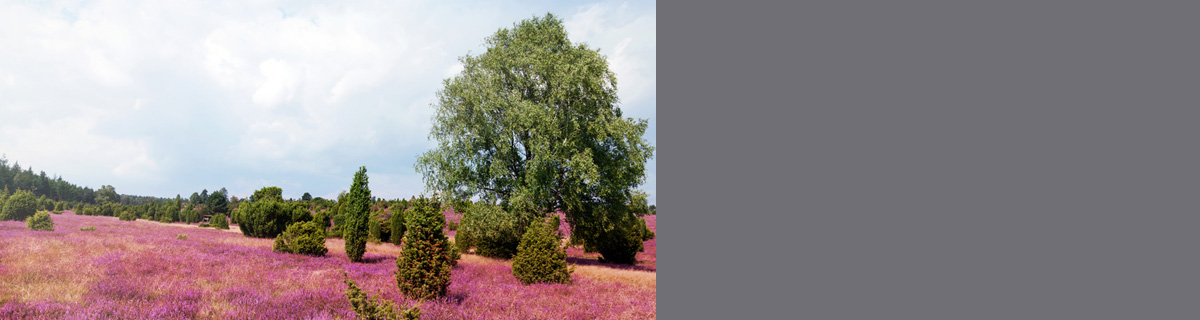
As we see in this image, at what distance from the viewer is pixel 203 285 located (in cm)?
756

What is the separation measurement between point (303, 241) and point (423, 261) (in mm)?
8509

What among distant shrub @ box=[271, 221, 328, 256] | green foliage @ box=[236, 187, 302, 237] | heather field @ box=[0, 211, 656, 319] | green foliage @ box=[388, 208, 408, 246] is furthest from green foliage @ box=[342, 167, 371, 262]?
green foliage @ box=[236, 187, 302, 237]

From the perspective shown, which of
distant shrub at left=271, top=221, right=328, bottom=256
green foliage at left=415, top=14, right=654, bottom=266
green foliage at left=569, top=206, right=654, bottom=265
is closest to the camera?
distant shrub at left=271, top=221, right=328, bottom=256

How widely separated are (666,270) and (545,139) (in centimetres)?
1346

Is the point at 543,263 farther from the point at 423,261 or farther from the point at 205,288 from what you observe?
the point at 205,288

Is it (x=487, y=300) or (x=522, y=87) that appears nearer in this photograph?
(x=487, y=300)

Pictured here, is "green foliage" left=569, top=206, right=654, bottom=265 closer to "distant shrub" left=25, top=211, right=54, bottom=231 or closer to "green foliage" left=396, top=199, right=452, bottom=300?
"green foliage" left=396, top=199, right=452, bottom=300

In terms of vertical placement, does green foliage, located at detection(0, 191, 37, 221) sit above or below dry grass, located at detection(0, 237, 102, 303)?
above

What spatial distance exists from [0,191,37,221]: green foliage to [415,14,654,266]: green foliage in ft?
32.5

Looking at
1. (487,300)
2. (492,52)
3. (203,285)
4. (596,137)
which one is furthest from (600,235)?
(203,285)

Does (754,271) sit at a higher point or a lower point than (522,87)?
lower

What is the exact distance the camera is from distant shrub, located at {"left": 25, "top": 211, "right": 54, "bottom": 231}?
922cm

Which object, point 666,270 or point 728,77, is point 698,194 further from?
point 728,77

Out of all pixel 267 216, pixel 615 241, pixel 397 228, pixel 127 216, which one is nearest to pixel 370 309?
pixel 615 241
